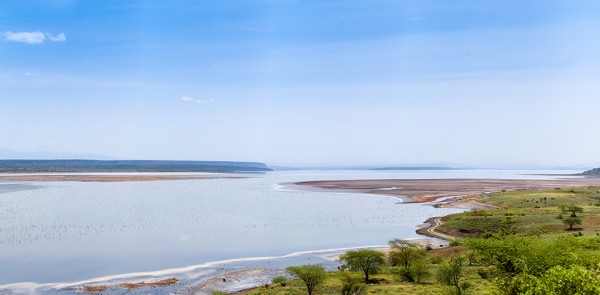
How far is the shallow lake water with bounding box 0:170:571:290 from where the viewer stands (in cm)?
5055

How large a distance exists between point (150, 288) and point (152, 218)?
4893 cm

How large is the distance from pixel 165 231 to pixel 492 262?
175 ft

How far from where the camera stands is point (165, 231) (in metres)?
71.9

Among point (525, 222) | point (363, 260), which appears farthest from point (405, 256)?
point (525, 222)

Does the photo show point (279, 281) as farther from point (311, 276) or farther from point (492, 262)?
point (492, 262)

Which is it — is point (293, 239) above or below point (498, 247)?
below

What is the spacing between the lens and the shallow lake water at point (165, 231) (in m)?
50.6

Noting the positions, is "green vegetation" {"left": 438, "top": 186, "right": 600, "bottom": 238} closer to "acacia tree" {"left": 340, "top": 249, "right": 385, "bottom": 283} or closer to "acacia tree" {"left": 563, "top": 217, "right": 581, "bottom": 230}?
"acacia tree" {"left": 563, "top": 217, "right": 581, "bottom": 230}

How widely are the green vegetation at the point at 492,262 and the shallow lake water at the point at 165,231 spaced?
521 inches

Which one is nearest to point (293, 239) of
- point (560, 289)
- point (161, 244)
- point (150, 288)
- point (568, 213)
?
point (161, 244)

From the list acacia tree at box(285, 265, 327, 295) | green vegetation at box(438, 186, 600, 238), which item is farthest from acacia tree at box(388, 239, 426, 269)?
green vegetation at box(438, 186, 600, 238)

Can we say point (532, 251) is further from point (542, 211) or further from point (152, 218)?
point (152, 218)

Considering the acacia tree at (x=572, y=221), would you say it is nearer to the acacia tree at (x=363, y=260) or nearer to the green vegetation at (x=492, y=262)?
the green vegetation at (x=492, y=262)

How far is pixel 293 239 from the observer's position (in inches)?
2655
